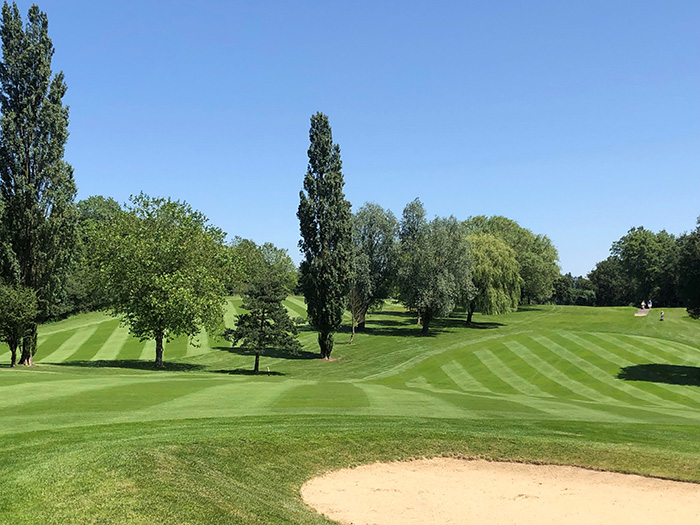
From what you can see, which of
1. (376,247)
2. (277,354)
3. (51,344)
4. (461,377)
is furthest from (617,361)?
(51,344)

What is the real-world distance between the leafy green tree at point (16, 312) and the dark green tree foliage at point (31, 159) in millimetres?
740

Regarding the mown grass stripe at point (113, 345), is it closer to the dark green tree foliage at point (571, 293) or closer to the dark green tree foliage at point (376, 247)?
the dark green tree foliage at point (376, 247)

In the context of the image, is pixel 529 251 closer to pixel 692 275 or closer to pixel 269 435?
pixel 692 275

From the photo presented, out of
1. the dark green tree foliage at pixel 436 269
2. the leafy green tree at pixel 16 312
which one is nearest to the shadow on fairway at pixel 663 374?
the dark green tree foliage at pixel 436 269

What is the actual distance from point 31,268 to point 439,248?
1704 inches

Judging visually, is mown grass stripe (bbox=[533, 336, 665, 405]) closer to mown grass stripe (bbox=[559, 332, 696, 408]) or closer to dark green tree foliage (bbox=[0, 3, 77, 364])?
mown grass stripe (bbox=[559, 332, 696, 408])

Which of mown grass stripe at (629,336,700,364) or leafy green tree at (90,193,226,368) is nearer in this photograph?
leafy green tree at (90,193,226,368)

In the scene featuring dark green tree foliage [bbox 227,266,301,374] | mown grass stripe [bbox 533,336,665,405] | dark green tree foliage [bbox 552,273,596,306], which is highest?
dark green tree foliage [bbox 552,273,596,306]

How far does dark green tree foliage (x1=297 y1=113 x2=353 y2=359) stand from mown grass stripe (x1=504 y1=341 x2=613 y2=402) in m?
17.5

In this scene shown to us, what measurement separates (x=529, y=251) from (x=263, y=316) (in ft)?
210

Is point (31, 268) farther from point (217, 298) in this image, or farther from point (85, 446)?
point (85, 446)

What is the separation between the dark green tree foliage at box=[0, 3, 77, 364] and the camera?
3566cm

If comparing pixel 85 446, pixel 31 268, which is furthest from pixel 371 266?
pixel 85 446

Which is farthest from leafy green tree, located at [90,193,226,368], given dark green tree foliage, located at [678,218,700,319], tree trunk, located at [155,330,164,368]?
dark green tree foliage, located at [678,218,700,319]
